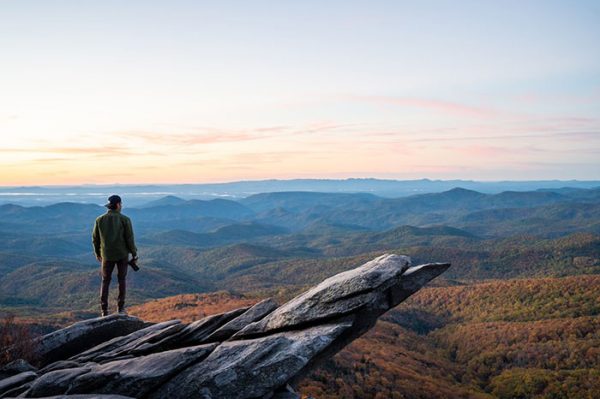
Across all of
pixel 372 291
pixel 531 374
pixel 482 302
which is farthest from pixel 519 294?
pixel 372 291

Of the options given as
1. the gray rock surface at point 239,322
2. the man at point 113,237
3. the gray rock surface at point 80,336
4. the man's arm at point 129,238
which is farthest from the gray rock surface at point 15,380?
the man's arm at point 129,238

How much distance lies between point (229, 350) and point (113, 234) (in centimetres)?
924

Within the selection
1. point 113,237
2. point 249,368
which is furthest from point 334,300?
point 113,237

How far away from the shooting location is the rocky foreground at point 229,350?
44.4ft

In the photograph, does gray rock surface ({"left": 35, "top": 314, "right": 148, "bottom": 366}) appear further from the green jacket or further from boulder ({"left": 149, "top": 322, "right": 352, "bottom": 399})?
boulder ({"left": 149, "top": 322, "right": 352, "bottom": 399})

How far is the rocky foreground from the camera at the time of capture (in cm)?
1355

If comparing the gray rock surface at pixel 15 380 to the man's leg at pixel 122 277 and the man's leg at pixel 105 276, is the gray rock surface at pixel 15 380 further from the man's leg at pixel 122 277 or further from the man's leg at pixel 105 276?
the man's leg at pixel 122 277

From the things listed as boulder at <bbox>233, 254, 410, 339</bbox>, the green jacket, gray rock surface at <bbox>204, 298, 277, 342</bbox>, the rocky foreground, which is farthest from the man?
boulder at <bbox>233, 254, 410, 339</bbox>

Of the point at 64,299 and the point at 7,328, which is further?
the point at 64,299

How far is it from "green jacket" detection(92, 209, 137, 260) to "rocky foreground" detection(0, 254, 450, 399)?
3692mm

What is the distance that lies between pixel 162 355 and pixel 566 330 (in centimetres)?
7047

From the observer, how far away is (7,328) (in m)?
17.5

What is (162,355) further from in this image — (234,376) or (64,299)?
(64,299)

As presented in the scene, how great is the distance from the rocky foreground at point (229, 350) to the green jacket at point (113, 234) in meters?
3.69
